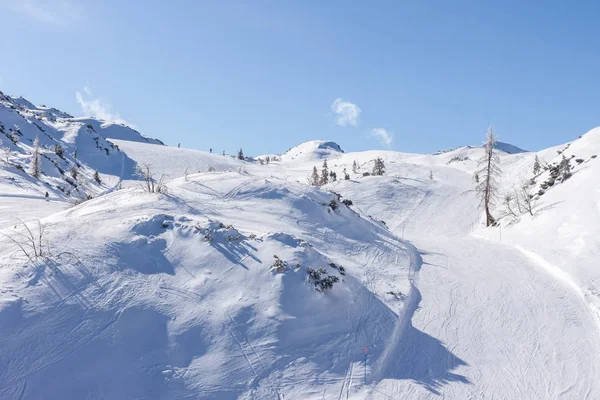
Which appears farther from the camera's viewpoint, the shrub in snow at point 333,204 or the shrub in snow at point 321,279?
the shrub in snow at point 333,204

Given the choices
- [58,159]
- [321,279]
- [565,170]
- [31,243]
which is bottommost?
[321,279]

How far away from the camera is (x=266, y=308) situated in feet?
28.3

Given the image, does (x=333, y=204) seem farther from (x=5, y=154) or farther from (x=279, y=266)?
(x=5, y=154)

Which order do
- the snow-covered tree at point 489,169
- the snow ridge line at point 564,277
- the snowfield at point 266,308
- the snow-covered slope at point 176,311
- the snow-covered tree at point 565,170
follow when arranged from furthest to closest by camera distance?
the snow-covered tree at point 489,169, the snow-covered tree at point 565,170, the snow ridge line at point 564,277, the snowfield at point 266,308, the snow-covered slope at point 176,311

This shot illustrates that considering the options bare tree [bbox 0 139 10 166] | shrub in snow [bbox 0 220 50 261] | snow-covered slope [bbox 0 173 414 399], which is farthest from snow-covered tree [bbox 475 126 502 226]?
bare tree [bbox 0 139 10 166]

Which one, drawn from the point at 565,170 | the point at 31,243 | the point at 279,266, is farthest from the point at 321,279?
the point at 565,170

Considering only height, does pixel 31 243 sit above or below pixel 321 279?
above

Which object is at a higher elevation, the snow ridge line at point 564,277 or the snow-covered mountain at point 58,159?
the snow-covered mountain at point 58,159

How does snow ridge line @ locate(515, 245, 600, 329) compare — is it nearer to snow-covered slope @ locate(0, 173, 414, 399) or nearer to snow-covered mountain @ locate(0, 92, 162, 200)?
snow-covered slope @ locate(0, 173, 414, 399)

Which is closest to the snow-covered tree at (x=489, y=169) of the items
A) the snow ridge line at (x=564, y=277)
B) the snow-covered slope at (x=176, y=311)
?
the snow ridge line at (x=564, y=277)

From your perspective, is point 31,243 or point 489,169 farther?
point 489,169

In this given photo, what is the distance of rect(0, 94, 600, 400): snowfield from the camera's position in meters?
6.82

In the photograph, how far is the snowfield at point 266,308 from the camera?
22.4 ft

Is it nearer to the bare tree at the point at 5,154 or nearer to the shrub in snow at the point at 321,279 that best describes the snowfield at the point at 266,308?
the shrub in snow at the point at 321,279
